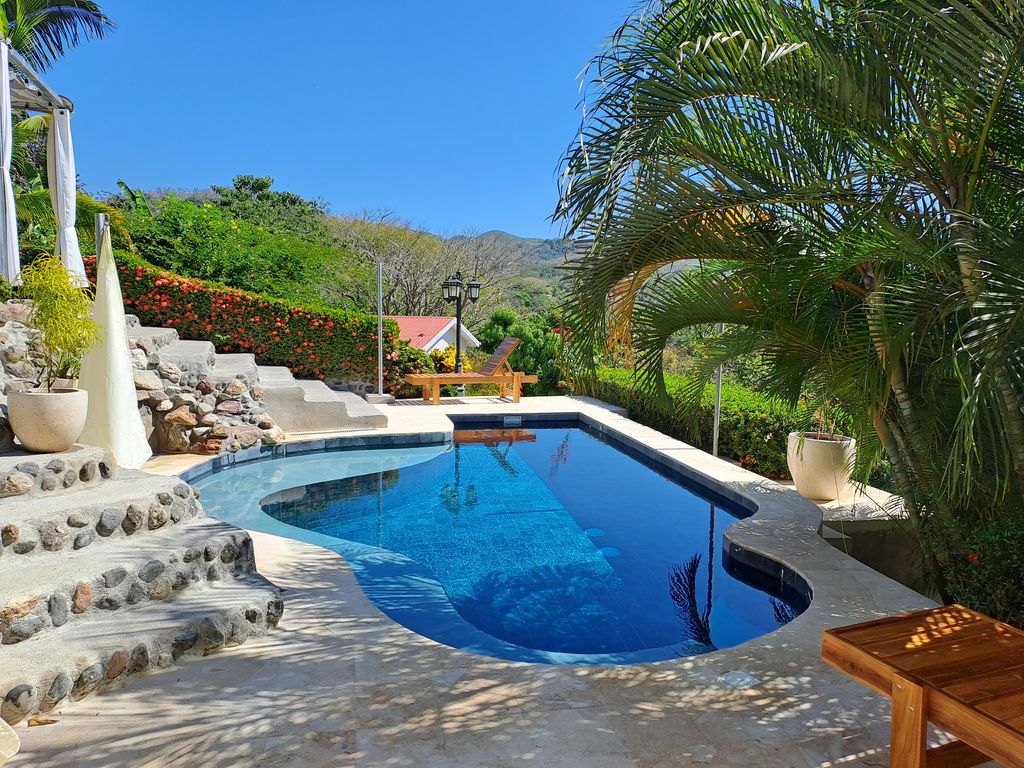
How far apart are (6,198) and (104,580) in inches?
125

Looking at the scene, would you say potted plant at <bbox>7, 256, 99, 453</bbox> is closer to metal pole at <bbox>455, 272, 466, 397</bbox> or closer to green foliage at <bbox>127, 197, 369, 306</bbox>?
metal pole at <bbox>455, 272, 466, 397</bbox>

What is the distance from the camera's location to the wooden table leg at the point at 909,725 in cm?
200

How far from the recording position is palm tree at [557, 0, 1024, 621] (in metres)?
2.81

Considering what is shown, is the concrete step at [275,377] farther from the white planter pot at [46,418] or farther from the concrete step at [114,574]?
the concrete step at [114,574]

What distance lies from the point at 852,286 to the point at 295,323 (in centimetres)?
955

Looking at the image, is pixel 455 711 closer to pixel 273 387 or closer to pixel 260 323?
pixel 273 387

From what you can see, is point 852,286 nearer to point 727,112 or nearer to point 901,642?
point 727,112

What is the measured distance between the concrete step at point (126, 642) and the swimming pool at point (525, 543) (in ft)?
2.99

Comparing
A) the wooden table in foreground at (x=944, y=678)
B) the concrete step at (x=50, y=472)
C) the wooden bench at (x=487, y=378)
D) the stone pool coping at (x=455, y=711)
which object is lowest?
the stone pool coping at (x=455, y=711)

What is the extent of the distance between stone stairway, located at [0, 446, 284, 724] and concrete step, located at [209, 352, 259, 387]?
4.32 metres

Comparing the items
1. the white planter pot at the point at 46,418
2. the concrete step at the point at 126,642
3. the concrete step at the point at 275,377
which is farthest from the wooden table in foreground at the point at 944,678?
the concrete step at the point at 275,377

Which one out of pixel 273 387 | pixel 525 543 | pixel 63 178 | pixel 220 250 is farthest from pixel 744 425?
pixel 220 250

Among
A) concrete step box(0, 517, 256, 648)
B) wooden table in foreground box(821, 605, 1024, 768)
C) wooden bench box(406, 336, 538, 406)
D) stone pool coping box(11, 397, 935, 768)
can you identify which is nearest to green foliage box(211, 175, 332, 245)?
wooden bench box(406, 336, 538, 406)

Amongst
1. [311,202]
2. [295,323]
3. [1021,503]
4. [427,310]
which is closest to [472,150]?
[311,202]
